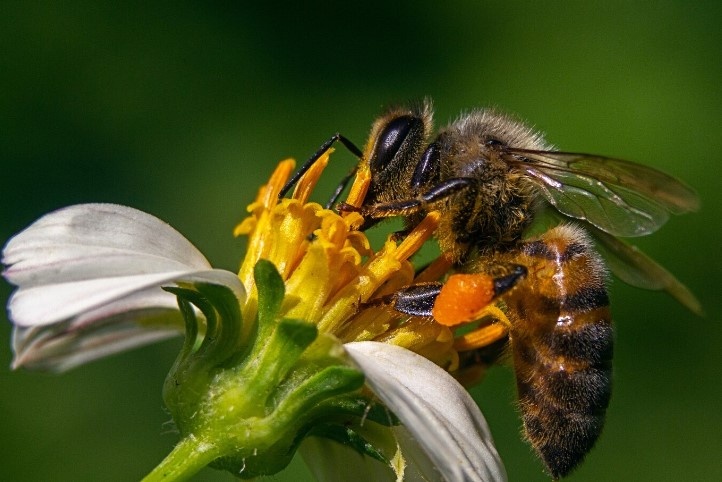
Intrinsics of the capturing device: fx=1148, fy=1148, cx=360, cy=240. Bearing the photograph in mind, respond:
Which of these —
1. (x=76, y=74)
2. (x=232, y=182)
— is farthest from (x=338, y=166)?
(x=76, y=74)

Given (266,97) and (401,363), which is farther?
(266,97)

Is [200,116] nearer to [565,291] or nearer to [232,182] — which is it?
[232,182]

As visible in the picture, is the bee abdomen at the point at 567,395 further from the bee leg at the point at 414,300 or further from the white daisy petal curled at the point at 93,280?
the white daisy petal curled at the point at 93,280

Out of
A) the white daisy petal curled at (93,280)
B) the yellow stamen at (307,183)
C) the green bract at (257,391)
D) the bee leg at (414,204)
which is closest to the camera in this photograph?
the white daisy petal curled at (93,280)

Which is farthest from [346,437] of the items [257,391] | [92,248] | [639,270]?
[639,270]

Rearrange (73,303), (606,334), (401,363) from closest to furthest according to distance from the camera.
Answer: (73,303)
(401,363)
(606,334)

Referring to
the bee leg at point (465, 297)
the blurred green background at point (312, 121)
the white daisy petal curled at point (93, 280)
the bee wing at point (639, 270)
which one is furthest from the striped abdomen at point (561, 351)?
the blurred green background at point (312, 121)

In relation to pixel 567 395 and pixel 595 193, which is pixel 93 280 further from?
pixel 595 193
